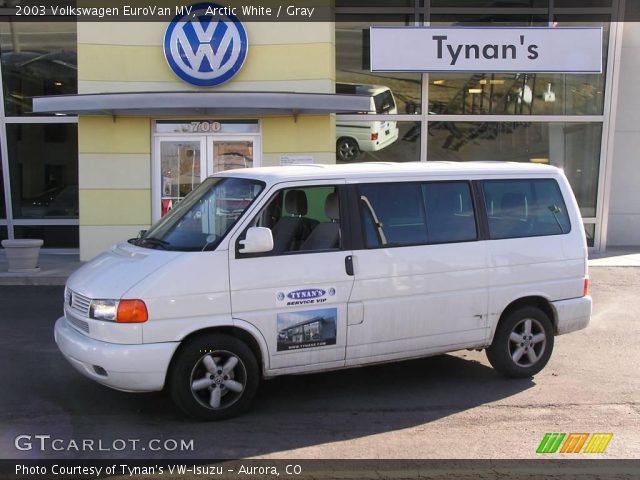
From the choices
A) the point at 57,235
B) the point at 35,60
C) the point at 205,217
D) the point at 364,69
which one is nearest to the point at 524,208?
the point at 205,217

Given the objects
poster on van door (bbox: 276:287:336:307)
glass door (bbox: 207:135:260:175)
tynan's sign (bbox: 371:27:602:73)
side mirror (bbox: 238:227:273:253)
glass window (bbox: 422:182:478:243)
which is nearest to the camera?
side mirror (bbox: 238:227:273:253)

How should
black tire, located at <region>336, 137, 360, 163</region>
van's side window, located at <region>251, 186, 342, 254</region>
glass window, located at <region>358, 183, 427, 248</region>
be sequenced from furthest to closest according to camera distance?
black tire, located at <region>336, 137, 360, 163</region> → glass window, located at <region>358, 183, 427, 248</region> → van's side window, located at <region>251, 186, 342, 254</region>

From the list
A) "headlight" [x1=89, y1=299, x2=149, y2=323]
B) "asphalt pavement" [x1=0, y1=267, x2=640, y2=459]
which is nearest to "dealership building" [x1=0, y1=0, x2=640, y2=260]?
"asphalt pavement" [x1=0, y1=267, x2=640, y2=459]

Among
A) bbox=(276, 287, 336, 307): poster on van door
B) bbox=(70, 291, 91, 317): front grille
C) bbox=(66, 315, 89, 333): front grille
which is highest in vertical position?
bbox=(276, 287, 336, 307): poster on van door

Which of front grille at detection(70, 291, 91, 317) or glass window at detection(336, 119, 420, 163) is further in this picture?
glass window at detection(336, 119, 420, 163)

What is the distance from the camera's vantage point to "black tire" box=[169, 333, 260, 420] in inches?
193

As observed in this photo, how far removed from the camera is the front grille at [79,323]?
5.00 metres

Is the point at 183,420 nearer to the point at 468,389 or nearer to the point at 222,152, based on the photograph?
the point at 468,389

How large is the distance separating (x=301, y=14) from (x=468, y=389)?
29.0ft

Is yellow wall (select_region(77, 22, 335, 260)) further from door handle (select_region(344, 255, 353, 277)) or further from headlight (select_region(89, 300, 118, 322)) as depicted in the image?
headlight (select_region(89, 300, 118, 322))

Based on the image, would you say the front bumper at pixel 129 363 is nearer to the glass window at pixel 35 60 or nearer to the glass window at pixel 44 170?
the glass window at pixel 44 170

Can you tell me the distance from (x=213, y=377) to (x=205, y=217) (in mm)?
1311

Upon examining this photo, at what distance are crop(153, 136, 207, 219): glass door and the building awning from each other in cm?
108

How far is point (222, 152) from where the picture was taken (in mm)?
12859
